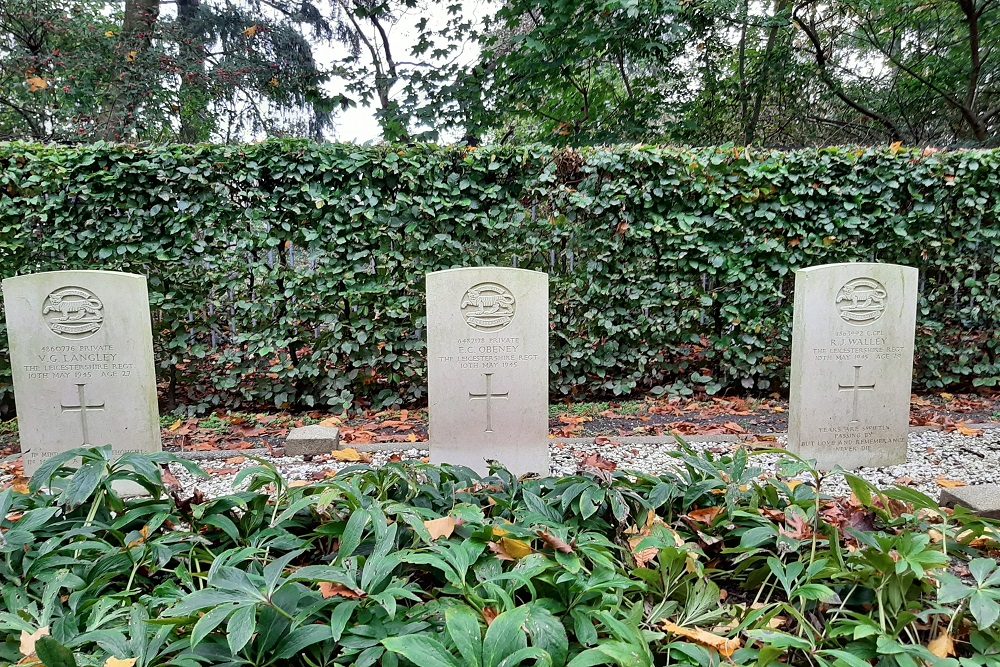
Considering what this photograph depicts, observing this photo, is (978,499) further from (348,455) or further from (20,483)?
(20,483)

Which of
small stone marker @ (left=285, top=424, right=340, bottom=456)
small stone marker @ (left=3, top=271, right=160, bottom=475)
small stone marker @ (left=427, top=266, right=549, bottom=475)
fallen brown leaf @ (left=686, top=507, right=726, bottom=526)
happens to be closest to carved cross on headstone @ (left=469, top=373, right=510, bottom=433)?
small stone marker @ (left=427, top=266, right=549, bottom=475)

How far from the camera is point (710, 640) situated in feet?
4.73

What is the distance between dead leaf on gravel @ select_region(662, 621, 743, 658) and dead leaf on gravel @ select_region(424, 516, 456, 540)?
0.69m

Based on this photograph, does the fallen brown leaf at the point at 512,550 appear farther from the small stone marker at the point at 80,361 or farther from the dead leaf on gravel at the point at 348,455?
the small stone marker at the point at 80,361

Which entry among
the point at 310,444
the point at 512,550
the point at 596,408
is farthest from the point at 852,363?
the point at 310,444

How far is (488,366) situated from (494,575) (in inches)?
90.3

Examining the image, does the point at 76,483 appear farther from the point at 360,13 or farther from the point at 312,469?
the point at 360,13

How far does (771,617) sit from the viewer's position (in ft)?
5.05

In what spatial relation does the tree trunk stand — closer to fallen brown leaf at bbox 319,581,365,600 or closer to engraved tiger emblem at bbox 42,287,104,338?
engraved tiger emblem at bbox 42,287,104,338

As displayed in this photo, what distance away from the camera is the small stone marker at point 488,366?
3781 millimetres

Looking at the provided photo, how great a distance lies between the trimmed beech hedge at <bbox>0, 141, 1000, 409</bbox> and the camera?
5.05m

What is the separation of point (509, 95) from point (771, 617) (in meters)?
8.62

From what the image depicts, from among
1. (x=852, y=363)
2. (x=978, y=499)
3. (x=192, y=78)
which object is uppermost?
(x=192, y=78)

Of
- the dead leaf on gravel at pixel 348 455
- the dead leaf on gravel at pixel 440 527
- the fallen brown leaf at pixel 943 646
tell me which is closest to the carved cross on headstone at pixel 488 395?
the dead leaf on gravel at pixel 348 455
